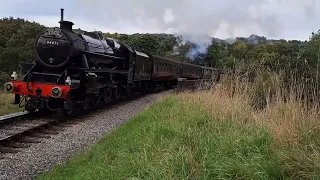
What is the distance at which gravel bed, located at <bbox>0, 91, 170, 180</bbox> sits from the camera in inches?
243

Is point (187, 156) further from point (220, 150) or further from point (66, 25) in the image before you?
point (66, 25)

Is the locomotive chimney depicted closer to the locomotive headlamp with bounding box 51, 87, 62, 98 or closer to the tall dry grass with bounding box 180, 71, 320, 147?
the locomotive headlamp with bounding box 51, 87, 62, 98

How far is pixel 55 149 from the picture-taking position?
7.69m

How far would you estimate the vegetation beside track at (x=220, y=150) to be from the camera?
3992mm

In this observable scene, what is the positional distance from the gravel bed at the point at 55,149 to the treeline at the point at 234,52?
415cm

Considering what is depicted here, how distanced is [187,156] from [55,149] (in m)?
4.09

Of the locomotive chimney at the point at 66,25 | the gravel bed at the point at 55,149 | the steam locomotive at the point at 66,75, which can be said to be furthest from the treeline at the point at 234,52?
the locomotive chimney at the point at 66,25

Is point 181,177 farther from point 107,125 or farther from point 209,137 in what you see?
point 107,125

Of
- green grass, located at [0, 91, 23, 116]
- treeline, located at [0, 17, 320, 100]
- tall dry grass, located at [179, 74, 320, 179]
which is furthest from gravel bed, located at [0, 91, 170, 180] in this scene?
treeline, located at [0, 17, 320, 100]

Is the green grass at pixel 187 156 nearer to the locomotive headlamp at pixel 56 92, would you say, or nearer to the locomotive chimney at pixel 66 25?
the locomotive headlamp at pixel 56 92

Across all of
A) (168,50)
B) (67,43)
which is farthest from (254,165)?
(168,50)

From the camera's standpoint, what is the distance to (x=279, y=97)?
666 cm

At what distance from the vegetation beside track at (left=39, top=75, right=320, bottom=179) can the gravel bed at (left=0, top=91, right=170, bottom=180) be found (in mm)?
509

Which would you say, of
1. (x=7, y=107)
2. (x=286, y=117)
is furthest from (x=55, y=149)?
(x=7, y=107)
